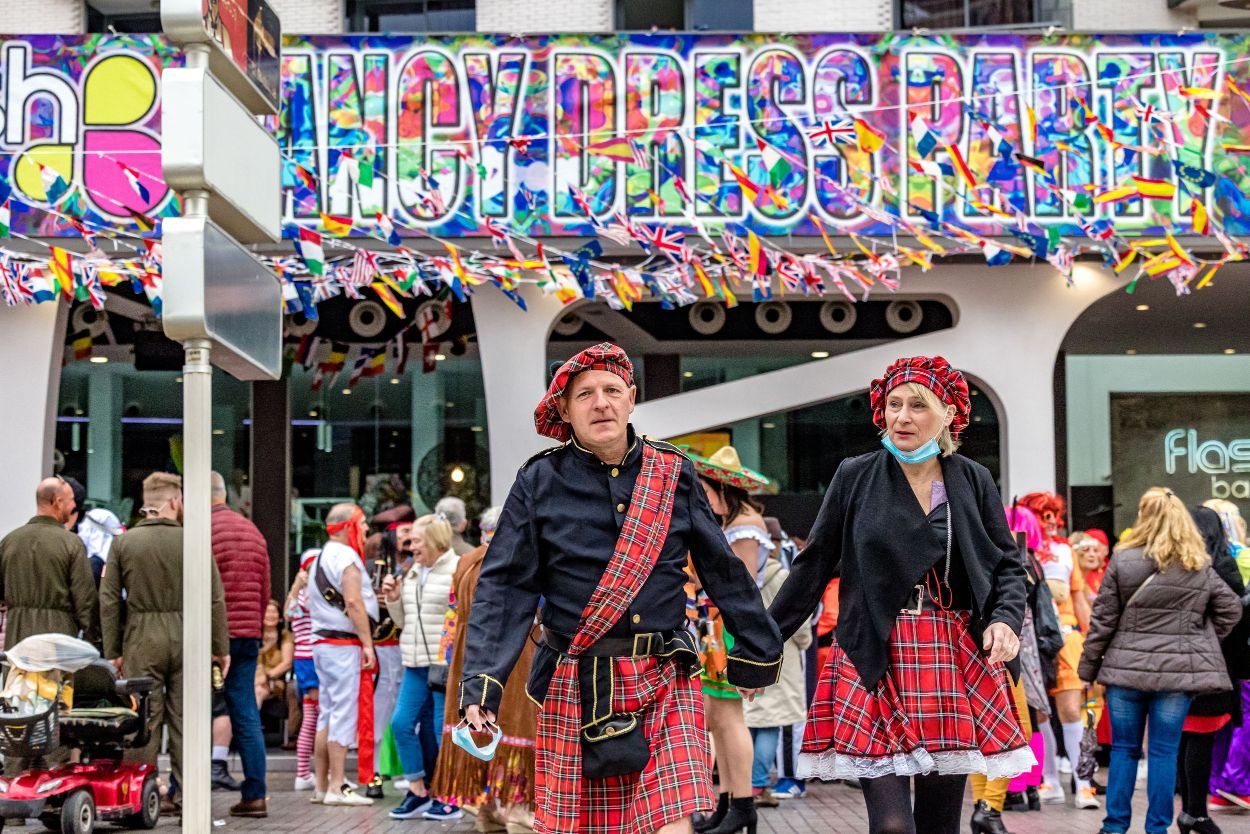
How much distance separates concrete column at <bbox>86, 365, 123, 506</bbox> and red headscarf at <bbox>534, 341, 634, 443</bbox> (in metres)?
10.9

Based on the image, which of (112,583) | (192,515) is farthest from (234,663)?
(192,515)

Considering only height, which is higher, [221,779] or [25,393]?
[25,393]

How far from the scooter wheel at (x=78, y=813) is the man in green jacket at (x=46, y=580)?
136 cm

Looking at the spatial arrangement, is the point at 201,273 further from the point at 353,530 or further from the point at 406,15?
the point at 406,15

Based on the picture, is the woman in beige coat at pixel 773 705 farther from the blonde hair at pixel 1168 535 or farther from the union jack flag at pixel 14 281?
the union jack flag at pixel 14 281

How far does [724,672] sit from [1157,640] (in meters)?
2.18

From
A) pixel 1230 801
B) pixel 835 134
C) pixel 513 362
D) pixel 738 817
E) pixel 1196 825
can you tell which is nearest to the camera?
pixel 738 817

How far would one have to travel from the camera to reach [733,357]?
15.7 metres

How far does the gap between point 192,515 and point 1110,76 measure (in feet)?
31.4

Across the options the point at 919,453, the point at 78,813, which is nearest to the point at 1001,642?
the point at 919,453

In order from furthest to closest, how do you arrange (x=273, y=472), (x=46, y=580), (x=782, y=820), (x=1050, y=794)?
(x=273, y=472) → (x=1050, y=794) → (x=46, y=580) → (x=782, y=820)

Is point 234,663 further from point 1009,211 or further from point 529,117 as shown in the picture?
point 1009,211

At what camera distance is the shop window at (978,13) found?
1481 centimetres

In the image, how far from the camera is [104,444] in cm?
1517
